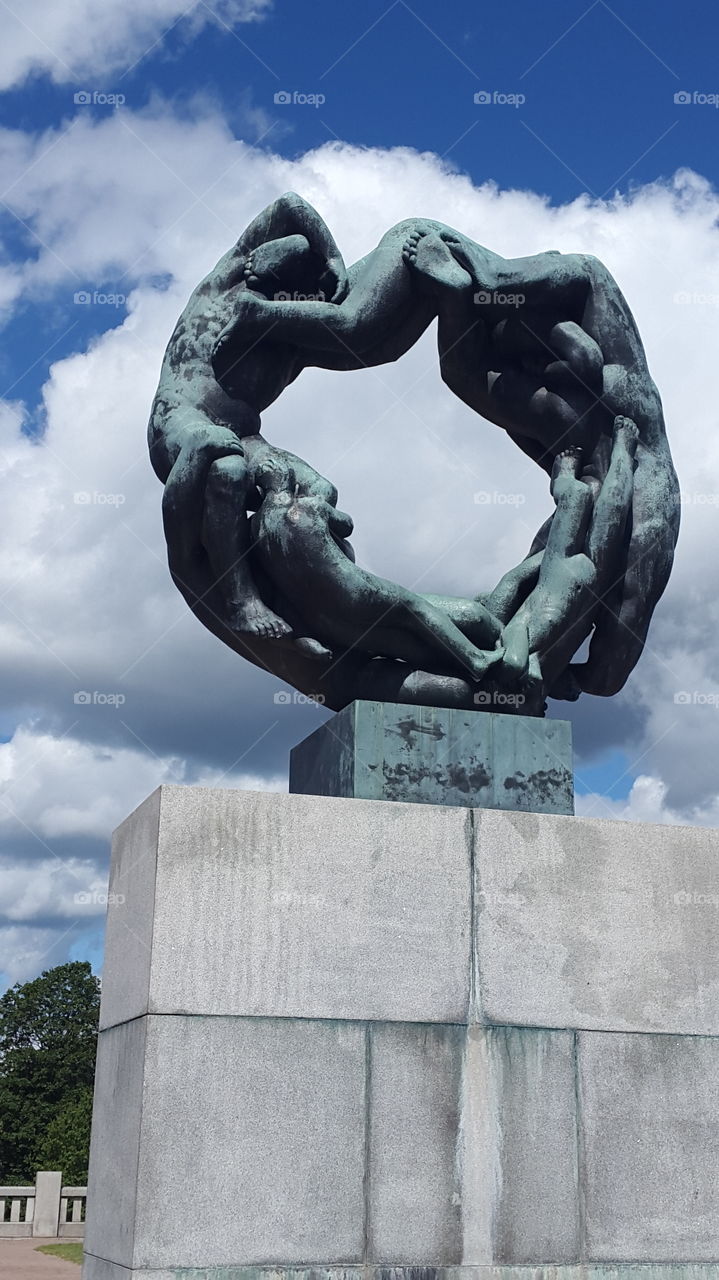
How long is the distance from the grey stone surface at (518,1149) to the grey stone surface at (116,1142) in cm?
139

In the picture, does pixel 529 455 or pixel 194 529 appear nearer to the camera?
pixel 194 529

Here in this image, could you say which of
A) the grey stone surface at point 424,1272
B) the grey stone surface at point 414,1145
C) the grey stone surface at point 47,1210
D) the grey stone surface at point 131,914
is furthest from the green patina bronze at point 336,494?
the grey stone surface at point 47,1210

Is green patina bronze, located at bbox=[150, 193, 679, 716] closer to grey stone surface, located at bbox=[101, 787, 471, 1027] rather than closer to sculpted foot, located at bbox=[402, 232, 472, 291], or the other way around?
sculpted foot, located at bbox=[402, 232, 472, 291]

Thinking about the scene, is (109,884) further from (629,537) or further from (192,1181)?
(629,537)

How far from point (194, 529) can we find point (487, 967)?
2664mm

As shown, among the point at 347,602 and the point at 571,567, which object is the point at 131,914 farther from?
the point at 571,567

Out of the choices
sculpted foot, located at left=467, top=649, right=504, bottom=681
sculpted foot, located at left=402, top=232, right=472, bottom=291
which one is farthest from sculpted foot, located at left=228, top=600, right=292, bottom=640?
sculpted foot, located at left=402, top=232, right=472, bottom=291

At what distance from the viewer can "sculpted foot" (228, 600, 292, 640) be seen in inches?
257

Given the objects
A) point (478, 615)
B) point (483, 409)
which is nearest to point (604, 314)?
point (483, 409)

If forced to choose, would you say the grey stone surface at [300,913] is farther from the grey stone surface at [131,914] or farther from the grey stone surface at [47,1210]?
the grey stone surface at [47,1210]

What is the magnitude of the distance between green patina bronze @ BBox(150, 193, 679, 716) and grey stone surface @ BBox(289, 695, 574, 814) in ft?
0.74

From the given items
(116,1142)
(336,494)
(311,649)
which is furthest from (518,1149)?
(336,494)

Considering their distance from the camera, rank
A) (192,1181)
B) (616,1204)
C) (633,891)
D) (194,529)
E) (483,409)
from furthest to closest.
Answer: (483,409) → (194,529) → (633,891) → (616,1204) → (192,1181)

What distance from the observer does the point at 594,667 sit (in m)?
7.26
